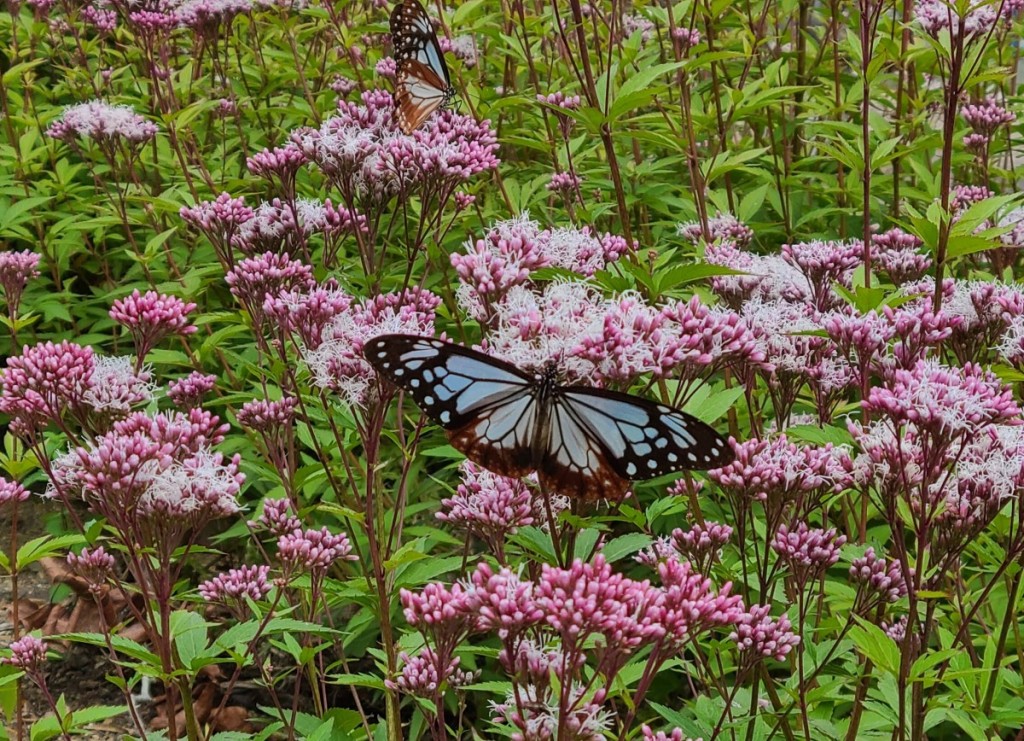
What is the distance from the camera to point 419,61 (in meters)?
4.92

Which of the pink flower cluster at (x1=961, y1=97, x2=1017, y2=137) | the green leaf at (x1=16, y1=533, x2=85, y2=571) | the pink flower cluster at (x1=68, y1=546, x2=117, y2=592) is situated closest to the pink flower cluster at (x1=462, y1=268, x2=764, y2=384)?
the pink flower cluster at (x1=68, y1=546, x2=117, y2=592)

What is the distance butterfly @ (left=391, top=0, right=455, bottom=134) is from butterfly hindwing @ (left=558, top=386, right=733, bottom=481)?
2694mm

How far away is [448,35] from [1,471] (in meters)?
3.40

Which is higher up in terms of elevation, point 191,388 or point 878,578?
point 191,388

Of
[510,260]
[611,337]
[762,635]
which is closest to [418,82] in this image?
[510,260]

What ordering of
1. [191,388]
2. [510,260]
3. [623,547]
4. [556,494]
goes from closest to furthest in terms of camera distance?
[556,494]
[623,547]
[510,260]
[191,388]

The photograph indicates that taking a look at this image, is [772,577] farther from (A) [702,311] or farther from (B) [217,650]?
(B) [217,650]

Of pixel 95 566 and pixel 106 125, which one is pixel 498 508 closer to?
pixel 95 566

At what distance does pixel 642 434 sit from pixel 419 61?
318 centimetres

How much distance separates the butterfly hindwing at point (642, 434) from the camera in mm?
2232

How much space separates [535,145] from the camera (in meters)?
3.92

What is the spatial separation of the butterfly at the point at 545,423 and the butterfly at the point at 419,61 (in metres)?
2.52

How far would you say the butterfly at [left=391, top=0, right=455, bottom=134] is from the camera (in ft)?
15.6

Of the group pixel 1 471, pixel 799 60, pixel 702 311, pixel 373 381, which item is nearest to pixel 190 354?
pixel 1 471
